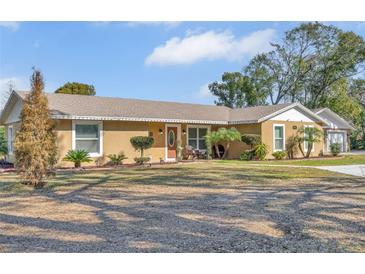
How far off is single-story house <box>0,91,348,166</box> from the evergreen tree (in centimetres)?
453

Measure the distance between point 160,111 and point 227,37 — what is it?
26.0 ft

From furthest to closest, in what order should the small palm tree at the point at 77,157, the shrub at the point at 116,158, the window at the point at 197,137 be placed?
the window at the point at 197,137
the shrub at the point at 116,158
the small palm tree at the point at 77,157

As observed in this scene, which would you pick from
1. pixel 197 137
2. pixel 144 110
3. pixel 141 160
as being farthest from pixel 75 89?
pixel 141 160

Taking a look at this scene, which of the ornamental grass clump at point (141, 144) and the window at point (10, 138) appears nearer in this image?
the ornamental grass clump at point (141, 144)

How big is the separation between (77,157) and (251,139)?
31.6 ft

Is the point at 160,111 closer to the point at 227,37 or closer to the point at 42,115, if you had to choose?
the point at 227,37

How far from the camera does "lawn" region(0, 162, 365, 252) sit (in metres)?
4.98

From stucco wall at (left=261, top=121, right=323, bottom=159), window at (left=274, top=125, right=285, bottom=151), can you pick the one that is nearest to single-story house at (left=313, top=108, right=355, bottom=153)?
stucco wall at (left=261, top=121, right=323, bottom=159)

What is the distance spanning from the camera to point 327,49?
36219 millimetres

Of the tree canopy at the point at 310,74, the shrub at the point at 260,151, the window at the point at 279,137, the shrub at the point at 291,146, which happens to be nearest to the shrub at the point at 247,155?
the shrub at the point at 260,151

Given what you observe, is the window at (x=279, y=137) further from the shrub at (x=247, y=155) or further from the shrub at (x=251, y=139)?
the shrub at (x=247, y=155)

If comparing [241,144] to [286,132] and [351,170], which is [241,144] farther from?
[351,170]

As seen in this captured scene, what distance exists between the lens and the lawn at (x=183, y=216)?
4.98 meters

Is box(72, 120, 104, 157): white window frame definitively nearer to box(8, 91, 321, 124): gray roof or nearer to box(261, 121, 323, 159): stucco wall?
box(8, 91, 321, 124): gray roof
